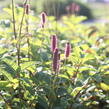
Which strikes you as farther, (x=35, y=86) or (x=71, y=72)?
(x=71, y=72)

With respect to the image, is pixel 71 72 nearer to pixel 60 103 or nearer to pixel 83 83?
pixel 83 83

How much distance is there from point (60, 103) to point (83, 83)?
0.79 ft

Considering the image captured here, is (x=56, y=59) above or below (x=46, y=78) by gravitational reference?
above

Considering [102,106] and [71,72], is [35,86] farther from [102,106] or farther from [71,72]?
[102,106]

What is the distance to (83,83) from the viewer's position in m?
2.17

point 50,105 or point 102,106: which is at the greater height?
point 50,105

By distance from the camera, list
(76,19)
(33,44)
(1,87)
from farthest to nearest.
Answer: (76,19), (33,44), (1,87)

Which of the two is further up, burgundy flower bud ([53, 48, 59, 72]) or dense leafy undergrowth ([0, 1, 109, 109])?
burgundy flower bud ([53, 48, 59, 72])

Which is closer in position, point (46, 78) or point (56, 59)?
point (56, 59)

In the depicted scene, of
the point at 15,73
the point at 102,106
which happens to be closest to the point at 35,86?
the point at 15,73

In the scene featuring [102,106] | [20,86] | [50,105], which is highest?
[20,86]

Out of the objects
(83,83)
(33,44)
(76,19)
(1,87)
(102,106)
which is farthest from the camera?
(76,19)

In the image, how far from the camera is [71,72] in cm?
225

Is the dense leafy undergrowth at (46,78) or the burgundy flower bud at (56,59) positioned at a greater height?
the burgundy flower bud at (56,59)
